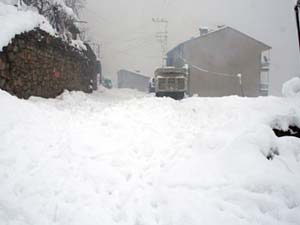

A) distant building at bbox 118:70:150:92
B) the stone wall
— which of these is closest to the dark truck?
the stone wall

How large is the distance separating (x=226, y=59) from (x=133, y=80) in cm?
2535

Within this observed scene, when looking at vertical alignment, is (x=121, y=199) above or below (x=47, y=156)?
below

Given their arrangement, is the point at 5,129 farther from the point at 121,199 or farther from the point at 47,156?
the point at 121,199

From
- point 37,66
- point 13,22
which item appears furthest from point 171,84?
point 13,22

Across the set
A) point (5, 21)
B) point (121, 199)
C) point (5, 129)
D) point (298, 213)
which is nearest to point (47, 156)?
point (5, 129)

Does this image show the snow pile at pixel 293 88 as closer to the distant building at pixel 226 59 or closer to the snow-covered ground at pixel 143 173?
the snow-covered ground at pixel 143 173

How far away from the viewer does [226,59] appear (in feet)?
111

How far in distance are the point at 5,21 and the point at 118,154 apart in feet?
17.6

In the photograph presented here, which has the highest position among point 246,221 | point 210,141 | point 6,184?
point 210,141

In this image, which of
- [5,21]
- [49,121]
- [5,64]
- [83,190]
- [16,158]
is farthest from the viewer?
[5,21]

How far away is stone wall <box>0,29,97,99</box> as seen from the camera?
763 cm

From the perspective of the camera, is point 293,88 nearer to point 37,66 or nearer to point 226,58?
point 37,66

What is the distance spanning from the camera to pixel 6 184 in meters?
3.57

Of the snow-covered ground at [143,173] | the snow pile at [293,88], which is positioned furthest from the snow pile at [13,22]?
the snow pile at [293,88]
